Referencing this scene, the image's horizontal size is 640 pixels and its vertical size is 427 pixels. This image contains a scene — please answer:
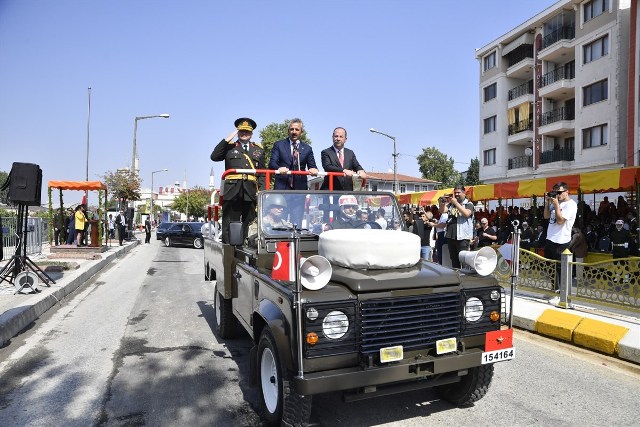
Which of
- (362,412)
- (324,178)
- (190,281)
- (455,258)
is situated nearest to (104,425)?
(362,412)

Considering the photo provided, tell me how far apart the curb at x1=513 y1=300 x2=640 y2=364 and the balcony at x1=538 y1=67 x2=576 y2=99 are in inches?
1060

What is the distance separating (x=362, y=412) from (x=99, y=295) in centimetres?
793

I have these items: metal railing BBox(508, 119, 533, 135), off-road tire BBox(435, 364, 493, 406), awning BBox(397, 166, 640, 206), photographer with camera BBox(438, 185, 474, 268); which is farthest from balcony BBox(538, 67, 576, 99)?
off-road tire BBox(435, 364, 493, 406)

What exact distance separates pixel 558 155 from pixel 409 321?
3136 centimetres

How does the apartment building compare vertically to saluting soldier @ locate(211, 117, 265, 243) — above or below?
above

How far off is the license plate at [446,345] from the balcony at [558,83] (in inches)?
1213

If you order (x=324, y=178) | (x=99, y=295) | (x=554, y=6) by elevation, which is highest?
(x=554, y=6)

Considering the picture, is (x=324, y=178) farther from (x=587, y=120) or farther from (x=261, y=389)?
(x=587, y=120)

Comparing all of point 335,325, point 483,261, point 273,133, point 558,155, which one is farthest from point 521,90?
point 335,325

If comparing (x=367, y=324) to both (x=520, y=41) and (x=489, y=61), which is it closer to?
(x=520, y=41)

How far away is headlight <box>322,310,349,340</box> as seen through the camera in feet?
9.77

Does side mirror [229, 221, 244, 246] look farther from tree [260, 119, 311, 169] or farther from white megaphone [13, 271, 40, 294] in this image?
tree [260, 119, 311, 169]

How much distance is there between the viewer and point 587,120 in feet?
88.5

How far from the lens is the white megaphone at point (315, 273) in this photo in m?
3.05
